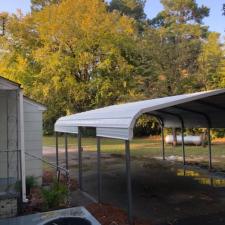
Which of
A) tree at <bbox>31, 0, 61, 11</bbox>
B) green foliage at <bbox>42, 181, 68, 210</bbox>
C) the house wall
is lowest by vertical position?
green foliage at <bbox>42, 181, 68, 210</bbox>

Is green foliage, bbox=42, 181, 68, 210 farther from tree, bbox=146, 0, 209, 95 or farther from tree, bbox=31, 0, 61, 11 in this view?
tree, bbox=31, 0, 61, 11

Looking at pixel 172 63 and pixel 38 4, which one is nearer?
pixel 172 63

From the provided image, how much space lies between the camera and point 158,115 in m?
15.2

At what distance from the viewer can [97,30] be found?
2934 cm

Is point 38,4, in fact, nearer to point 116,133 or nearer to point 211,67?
point 211,67

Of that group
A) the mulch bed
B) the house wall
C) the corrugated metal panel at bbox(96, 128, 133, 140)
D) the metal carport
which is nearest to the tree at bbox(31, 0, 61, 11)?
the metal carport

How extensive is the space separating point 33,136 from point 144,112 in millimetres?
4709

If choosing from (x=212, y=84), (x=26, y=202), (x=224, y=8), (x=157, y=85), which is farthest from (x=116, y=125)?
(x=212, y=84)

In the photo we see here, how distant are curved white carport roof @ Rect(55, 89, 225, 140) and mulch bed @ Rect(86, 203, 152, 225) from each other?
1570 mm

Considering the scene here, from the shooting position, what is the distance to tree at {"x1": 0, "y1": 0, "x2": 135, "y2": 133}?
1144 inches

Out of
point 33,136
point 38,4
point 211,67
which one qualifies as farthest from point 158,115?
point 38,4

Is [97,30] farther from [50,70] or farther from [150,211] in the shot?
[150,211]

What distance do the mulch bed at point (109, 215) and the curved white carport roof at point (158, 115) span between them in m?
1.57

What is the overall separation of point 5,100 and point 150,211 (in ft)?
15.6
